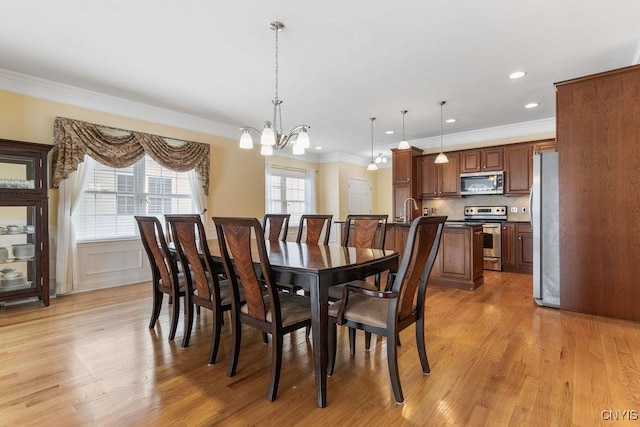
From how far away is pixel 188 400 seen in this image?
1742 mm

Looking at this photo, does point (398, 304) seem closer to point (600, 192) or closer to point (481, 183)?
point (600, 192)

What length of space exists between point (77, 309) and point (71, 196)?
57.0 inches

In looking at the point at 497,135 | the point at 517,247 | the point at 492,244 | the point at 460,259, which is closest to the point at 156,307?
the point at 460,259

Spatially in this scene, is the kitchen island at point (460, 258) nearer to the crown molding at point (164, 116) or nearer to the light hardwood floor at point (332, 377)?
the light hardwood floor at point (332, 377)

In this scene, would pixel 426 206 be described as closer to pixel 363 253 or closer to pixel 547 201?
pixel 547 201

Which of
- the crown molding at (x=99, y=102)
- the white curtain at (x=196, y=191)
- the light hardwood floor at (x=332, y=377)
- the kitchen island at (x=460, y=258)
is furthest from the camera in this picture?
the white curtain at (x=196, y=191)

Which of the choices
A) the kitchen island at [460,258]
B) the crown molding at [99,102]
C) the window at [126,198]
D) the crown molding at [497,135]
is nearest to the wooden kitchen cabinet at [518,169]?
the crown molding at [497,135]

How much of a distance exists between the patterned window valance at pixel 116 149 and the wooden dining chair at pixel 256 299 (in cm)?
320

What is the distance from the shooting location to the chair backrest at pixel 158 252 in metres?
2.54

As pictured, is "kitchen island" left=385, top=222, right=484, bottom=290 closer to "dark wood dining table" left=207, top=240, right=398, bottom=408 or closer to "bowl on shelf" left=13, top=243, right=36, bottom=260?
"dark wood dining table" left=207, top=240, right=398, bottom=408

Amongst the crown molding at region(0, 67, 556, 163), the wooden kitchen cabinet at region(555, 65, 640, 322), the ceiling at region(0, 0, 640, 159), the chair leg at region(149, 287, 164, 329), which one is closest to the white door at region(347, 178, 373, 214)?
the crown molding at region(0, 67, 556, 163)

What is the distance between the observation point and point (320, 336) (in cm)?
170

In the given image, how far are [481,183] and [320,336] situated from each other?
528cm

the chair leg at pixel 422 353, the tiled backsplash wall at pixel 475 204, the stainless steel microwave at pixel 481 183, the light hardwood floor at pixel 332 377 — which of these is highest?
the stainless steel microwave at pixel 481 183
